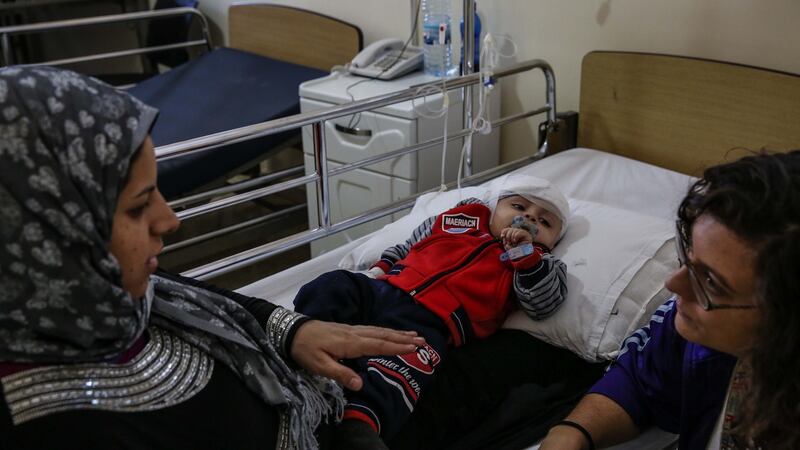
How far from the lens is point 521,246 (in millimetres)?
1824

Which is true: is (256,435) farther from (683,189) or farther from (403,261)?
(683,189)

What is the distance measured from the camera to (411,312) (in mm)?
1773

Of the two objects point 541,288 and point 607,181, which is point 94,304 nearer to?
point 541,288

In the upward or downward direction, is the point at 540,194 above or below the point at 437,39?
below

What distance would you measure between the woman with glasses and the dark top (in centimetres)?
66

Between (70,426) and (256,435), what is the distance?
296mm

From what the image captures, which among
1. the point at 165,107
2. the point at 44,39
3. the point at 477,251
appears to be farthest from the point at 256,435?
the point at 44,39

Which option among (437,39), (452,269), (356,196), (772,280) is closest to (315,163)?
(452,269)

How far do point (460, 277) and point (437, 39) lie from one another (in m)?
1.35

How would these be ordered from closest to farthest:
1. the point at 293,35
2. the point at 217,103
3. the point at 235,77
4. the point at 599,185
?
1. the point at 599,185
2. the point at 217,103
3. the point at 235,77
4. the point at 293,35

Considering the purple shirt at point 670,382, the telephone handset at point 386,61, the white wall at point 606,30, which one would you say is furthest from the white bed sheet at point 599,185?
the purple shirt at point 670,382

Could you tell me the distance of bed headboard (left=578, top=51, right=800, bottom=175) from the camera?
234 cm

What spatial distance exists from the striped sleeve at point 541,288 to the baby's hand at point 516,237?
8 cm

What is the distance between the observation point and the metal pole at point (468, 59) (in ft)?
8.33
